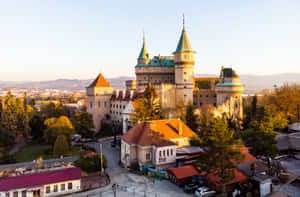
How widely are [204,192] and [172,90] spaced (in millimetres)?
34503

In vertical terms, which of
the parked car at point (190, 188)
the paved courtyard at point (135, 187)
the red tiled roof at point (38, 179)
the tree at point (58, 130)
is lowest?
the paved courtyard at point (135, 187)

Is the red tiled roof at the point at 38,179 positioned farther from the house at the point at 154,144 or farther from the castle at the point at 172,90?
the castle at the point at 172,90

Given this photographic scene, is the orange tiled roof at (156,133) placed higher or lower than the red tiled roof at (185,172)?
higher

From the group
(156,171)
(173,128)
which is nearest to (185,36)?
(173,128)

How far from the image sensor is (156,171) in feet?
85.5

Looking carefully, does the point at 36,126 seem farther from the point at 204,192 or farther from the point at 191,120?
the point at 204,192

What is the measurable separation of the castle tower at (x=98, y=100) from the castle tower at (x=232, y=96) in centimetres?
2746

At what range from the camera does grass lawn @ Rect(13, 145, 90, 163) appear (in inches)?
1474

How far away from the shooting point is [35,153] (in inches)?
1594

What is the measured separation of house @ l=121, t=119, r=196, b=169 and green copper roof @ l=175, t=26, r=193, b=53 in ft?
82.7

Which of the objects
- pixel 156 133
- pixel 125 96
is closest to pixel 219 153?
pixel 156 133

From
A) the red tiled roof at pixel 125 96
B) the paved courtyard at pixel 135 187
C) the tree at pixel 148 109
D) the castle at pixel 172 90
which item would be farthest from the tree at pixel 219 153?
the red tiled roof at pixel 125 96

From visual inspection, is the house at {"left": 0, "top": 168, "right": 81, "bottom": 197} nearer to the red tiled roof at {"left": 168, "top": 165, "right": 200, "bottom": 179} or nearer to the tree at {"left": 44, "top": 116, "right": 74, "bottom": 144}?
the red tiled roof at {"left": 168, "top": 165, "right": 200, "bottom": 179}

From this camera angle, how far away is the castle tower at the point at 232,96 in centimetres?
→ 4525
